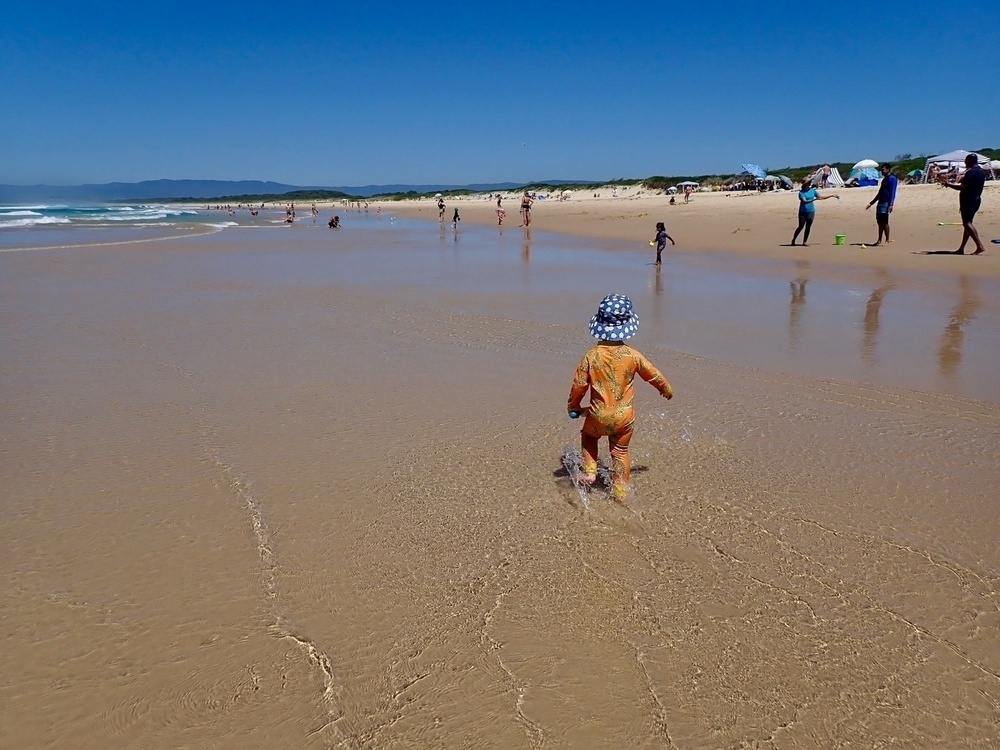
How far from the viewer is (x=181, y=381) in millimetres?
6254

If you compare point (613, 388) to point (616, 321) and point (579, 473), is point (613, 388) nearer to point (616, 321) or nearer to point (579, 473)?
point (616, 321)

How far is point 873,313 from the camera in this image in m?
9.00

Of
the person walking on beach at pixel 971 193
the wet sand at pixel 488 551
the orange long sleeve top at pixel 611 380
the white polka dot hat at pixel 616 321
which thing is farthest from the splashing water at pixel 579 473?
the person walking on beach at pixel 971 193

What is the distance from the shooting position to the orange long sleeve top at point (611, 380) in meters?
3.86

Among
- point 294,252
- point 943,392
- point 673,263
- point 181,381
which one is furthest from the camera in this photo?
point 294,252

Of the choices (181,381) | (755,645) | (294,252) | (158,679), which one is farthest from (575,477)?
(294,252)

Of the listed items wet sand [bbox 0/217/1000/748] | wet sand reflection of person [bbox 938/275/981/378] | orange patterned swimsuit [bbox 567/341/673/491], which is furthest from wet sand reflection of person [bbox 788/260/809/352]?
orange patterned swimsuit [bbox 567/341/673/491]

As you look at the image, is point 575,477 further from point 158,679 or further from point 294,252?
point 294,252

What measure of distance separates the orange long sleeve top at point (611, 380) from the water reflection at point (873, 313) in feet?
13.1

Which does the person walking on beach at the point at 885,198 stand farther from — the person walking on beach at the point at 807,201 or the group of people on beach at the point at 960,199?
the person walking on beach at the point at 807,201

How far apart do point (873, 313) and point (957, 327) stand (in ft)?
3.63

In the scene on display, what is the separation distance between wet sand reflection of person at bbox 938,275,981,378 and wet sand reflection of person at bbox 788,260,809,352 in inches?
54.9

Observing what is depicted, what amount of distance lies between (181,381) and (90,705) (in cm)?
421

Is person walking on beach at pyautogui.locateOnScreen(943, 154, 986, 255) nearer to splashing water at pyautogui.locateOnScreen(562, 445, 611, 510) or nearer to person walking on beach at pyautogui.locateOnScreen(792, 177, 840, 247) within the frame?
person walking on beach at pyautogui.locateOnScreen(792, 177, 840, 247)
